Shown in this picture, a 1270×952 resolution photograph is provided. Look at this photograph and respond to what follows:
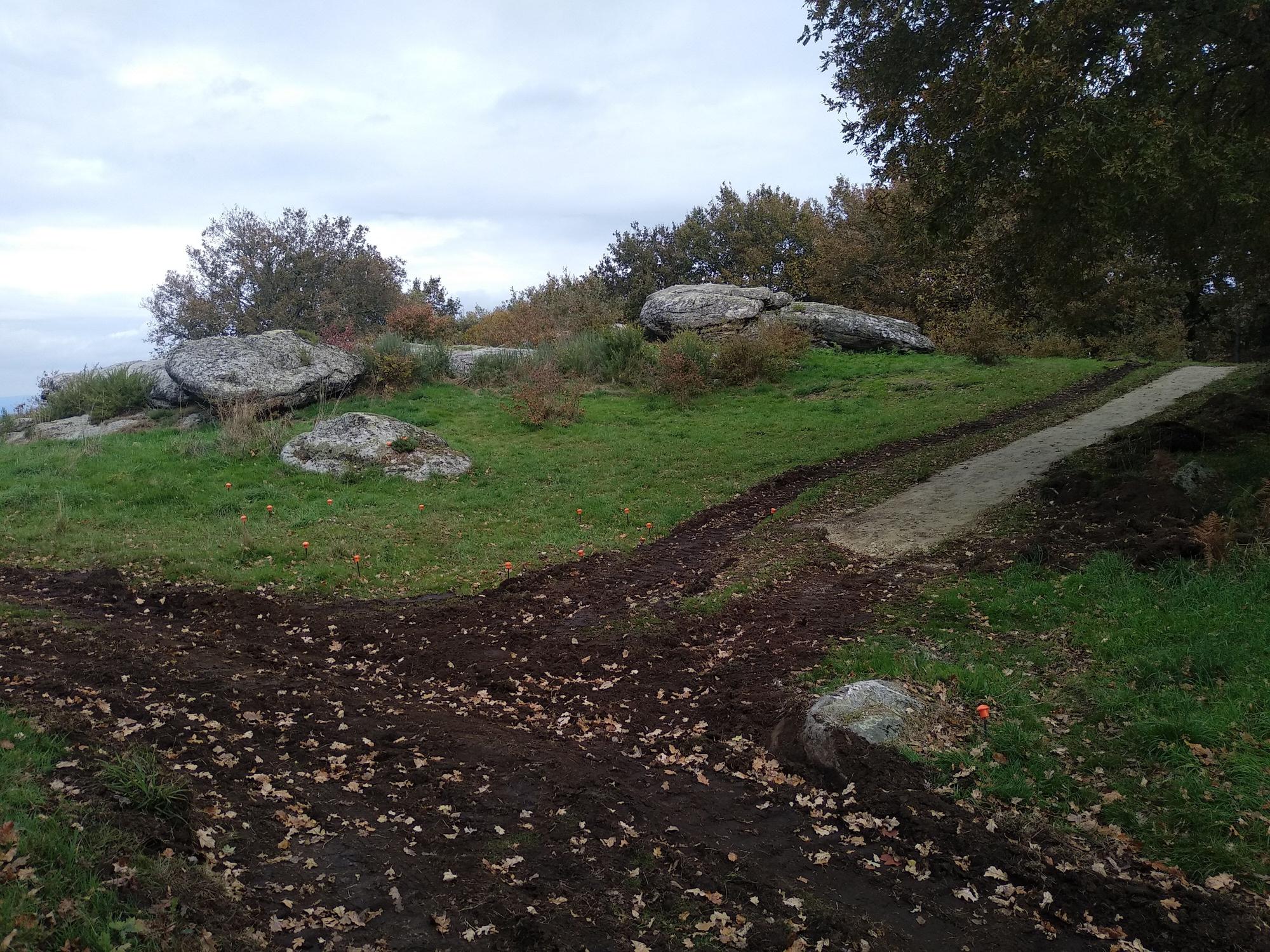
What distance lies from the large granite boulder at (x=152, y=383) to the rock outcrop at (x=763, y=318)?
1284 cm

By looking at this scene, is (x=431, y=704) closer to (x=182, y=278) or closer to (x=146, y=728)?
(x=146, y=728)

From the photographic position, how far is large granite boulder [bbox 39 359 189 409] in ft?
59.8

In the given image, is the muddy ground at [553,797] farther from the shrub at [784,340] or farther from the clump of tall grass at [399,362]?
the shrub at [784,340]

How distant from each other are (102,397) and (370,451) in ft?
32.2

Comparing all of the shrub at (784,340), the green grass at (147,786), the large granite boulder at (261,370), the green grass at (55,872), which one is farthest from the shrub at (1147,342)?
the green grass at (55,872)

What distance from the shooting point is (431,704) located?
639 cm

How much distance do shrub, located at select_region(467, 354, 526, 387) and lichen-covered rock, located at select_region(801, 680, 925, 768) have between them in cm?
1706

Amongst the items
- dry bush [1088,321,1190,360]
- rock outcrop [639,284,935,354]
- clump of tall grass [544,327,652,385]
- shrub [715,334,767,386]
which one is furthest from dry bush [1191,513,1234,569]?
dry bush [1088,321,1190,360]

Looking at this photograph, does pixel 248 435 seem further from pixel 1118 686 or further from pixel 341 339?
pixel 1118 686

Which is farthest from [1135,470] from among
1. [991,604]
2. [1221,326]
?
[1221,326]

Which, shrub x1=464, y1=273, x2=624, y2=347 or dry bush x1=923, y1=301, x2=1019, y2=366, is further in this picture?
shrub x1=464, y1=273, x2=624, y2=347

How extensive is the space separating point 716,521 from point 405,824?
758 centimetres

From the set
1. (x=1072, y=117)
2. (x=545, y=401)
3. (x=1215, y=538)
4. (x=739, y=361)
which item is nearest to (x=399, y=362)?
(x=545, y=401)

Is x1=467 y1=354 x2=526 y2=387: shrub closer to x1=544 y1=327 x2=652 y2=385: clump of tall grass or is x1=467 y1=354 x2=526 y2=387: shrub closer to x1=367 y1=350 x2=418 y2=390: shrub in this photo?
x1=544 y1=327 x2=652 y2=385: clump of tall grass
